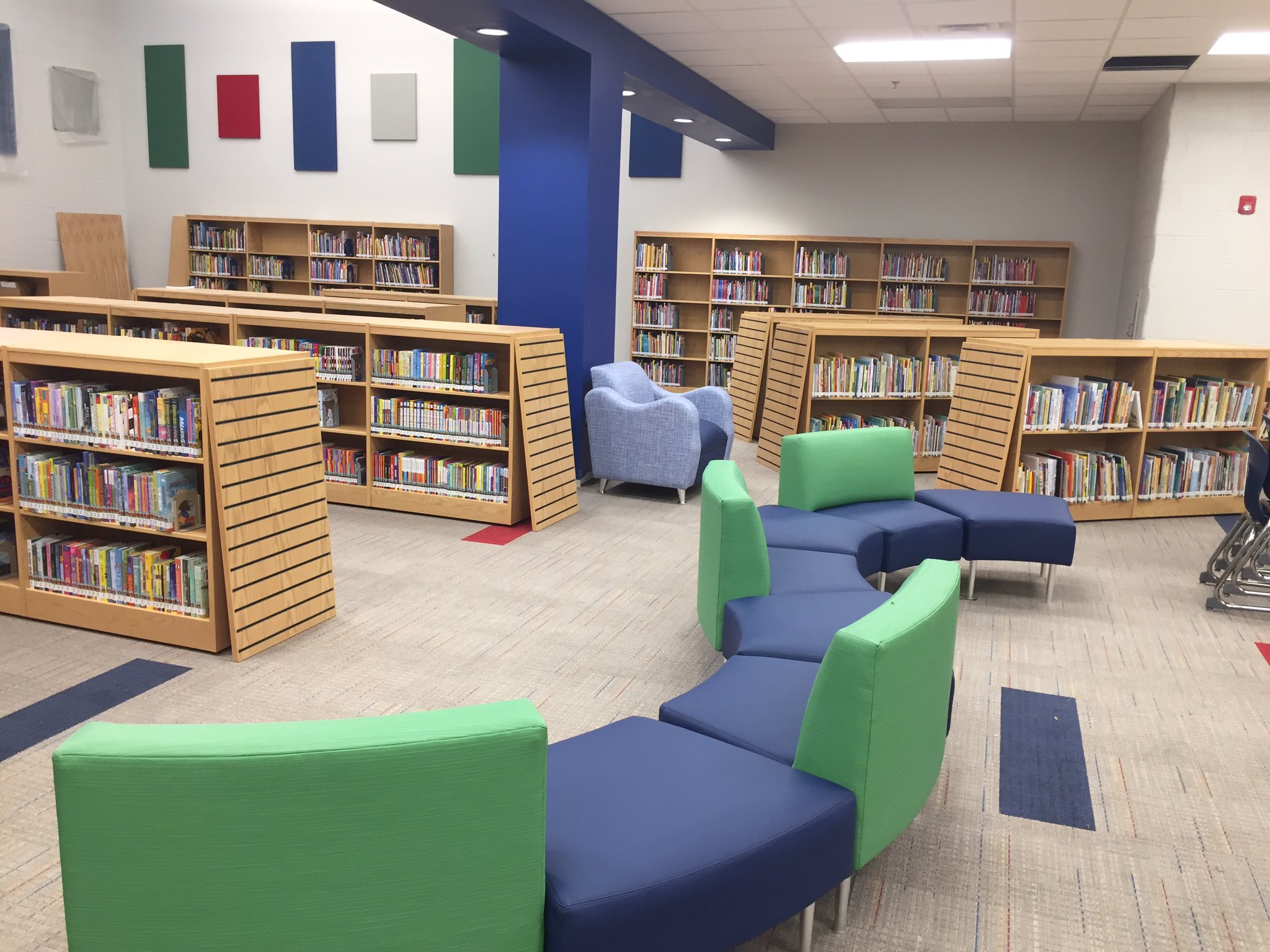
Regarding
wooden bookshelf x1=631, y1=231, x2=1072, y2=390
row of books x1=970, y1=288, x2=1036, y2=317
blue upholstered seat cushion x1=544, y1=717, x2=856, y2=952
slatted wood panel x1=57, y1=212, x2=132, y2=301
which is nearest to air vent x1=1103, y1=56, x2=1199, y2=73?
wooden bookshelf x1=631, y1=231, x2=1072, y2=390

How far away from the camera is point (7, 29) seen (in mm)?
11172

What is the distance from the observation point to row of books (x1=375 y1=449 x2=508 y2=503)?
19.8 ft

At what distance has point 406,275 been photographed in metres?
12.4

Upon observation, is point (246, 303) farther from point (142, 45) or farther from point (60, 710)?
point (142, 45)

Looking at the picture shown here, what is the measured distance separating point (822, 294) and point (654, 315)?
207cm

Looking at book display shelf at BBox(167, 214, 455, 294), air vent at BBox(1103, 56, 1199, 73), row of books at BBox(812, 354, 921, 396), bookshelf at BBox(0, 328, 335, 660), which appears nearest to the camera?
bookshelf at BBox(0, 328, 335, 660)

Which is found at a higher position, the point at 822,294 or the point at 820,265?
the point at 820,265

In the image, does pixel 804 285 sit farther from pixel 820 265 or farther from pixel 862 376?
pixel 862 376

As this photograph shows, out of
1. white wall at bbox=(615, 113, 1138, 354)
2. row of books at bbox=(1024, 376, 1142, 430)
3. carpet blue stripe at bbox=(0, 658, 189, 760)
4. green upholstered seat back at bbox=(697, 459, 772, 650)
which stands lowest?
carpet blue stripe at bbox=(0, 658, 189, 760)

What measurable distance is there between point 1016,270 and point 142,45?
11.4 metres

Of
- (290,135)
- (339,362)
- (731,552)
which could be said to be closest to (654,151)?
(290,135)

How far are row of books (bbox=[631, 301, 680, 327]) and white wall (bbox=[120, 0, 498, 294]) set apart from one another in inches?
72.9

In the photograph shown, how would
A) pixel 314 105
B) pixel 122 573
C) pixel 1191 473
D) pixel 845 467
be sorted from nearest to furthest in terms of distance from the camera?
pixel 122 573
pixel 845 467
pixel 1191 473
pixel 314 105

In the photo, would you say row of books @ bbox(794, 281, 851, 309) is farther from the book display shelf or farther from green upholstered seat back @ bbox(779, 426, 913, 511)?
green upholstered seat back @ bbox(779, 426, 913, 511)
